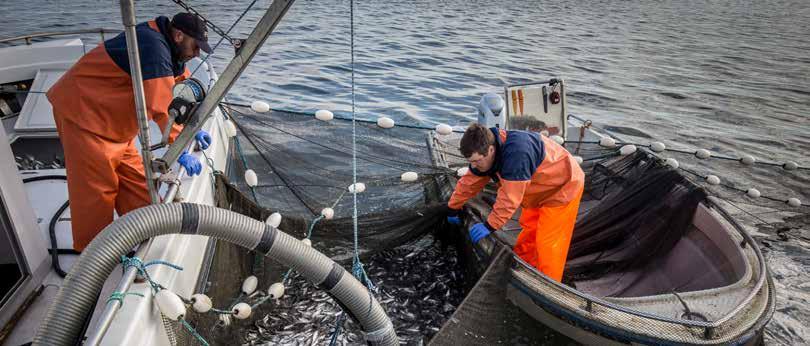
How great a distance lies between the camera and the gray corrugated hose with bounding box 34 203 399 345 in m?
2.28

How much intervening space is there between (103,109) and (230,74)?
1.50 meters

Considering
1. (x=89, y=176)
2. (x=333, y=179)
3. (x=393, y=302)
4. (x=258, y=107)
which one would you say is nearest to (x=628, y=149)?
(x=393, y=302)

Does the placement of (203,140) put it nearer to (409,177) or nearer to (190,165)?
(190,165)

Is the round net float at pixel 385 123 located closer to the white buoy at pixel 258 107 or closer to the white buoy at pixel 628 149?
the white buoy at pixel 258 107

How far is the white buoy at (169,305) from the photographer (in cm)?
264

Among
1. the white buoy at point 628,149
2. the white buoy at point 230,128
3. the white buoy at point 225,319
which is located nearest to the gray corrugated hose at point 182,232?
the white buoy at point 225,319

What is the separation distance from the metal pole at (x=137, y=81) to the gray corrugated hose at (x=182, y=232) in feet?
1.26

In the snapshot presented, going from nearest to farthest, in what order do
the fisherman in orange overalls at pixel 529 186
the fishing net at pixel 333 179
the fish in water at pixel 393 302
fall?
the fisherman in orange overalls at pixel 529 186, the fish in water at pixel 393 302, the fishing net at pixel 333 179

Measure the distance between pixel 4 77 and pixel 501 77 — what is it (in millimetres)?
10921

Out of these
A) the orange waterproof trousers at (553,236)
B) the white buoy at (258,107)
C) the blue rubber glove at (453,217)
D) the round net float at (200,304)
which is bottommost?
the blue rubber glove at (453,217)

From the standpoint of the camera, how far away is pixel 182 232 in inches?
103

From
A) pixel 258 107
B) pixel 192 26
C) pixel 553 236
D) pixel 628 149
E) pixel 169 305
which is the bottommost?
pixel 553 236

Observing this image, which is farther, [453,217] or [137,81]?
[453,217]

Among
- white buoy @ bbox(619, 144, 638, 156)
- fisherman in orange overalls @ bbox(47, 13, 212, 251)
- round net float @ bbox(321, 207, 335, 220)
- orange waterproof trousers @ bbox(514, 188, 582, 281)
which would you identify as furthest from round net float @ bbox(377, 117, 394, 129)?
white buoy @ bbox(619, 144, 638, 156)
